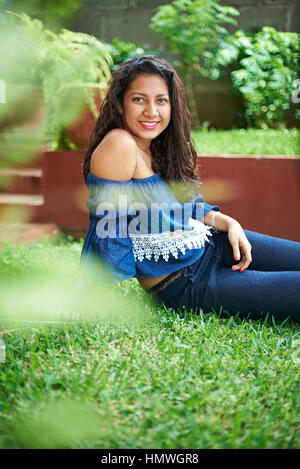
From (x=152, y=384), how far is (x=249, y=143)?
2.75 metres

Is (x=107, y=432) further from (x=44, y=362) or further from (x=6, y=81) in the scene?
(x=6, y=81)

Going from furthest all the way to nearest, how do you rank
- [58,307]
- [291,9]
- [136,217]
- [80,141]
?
[291,9]
[80,141]
[58,307]
[136,217]

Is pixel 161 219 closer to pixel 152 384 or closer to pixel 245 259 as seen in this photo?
pixel 245 259

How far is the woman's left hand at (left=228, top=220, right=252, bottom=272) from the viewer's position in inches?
78.6

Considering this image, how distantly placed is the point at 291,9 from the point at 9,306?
13.7 feet

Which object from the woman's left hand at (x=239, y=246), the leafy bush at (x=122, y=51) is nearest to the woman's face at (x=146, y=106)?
the woman's left hand at (x=239, y=246)

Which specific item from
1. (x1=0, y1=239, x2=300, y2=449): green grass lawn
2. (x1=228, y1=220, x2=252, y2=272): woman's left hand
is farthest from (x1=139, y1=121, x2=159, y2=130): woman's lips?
(x1=0, y1=239, x2=300, y2=449): green grass lawn

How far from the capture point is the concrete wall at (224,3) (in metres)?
4.71

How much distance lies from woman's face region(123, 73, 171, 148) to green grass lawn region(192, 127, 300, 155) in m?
1.53

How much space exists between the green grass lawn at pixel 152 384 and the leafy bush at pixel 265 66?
311cm

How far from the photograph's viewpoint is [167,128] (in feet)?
6.66

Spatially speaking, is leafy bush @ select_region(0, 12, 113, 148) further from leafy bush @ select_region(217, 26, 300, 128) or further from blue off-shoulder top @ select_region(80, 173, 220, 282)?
leafy bush @ select_region(217, 26, 300, 128)

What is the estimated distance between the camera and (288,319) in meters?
2.00
